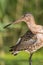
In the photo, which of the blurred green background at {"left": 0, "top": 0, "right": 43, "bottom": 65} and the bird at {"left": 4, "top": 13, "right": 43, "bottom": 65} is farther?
the blurred green background at {"left": 0, "top": 0, "right": 43, "bottom": 65}

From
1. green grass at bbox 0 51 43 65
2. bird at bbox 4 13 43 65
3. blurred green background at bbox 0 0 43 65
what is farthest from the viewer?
blurred green background at bbox 0 0 43 65

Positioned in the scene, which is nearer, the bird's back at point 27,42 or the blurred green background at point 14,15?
the bird's back at point 27,42

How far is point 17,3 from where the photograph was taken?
13109mm

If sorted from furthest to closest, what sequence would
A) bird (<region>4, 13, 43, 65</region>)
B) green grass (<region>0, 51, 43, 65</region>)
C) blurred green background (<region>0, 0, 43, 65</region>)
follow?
blurred green background (<region>0, 0, 43, 65</region>) → green grass (<region>0, 51, 43, 65</region>) → bird (<region>4, 13, 43, 65</region>)


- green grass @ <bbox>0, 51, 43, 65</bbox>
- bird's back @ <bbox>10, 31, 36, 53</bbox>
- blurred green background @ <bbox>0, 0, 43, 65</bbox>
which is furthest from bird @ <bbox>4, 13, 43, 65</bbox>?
blurred green background @ <bbox>0, 0, 43, 65</bbox>

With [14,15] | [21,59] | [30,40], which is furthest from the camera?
[14,15]

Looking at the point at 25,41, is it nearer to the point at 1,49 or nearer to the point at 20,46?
the point at 20,46

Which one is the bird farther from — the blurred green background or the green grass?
the blurred green background

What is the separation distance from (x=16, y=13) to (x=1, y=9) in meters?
0.58

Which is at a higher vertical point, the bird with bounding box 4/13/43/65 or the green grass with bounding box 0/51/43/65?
the bird with bounding box 4/13/43/65

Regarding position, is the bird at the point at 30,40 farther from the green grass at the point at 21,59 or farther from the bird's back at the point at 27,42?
the green grass at the point at 21,59

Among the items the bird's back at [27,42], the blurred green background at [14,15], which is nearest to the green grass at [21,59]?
the blurred green background at [14,15]

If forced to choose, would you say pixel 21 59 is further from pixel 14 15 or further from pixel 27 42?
pixel 14 15

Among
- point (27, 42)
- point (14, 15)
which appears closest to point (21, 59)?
point (27, 42)
